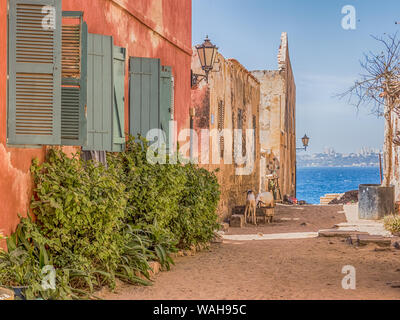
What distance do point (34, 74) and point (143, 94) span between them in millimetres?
3361

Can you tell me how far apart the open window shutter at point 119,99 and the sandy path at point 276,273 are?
190 cm

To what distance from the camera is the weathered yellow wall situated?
14.5 m

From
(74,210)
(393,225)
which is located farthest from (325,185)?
(74,210)

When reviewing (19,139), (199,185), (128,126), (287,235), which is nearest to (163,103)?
(128,126)

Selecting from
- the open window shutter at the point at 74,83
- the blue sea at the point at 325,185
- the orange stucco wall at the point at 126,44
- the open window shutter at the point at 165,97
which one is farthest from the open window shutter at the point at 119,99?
the blue sea at the point at 325,185

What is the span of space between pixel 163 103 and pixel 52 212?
151 inches

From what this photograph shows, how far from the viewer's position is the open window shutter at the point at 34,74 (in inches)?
217

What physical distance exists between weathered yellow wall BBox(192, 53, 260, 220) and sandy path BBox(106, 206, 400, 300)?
3016 mm
